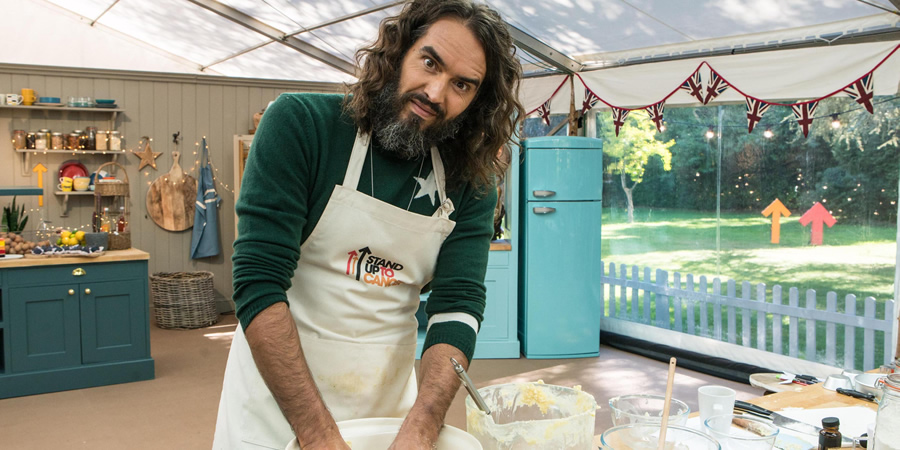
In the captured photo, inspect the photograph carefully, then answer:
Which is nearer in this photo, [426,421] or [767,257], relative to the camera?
[426,421]

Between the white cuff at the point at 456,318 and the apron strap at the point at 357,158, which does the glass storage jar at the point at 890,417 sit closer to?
the white cuff at the point at 456,318

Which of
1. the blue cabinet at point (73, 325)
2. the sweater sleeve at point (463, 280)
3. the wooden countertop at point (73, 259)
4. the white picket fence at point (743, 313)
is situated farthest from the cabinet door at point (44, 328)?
the white picket fence at point (743, 313)

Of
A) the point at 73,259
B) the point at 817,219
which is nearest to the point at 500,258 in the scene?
the point at 817,219

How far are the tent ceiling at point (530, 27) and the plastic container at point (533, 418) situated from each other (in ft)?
11.5

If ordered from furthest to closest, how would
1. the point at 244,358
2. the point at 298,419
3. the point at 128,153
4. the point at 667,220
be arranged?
the point at 128,153 < the point at 667,220 < the point at 244,358 < the point at 298,419

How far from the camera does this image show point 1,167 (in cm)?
630

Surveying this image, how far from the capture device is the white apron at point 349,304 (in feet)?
4.79

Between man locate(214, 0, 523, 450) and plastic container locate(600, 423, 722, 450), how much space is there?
13.0 inches

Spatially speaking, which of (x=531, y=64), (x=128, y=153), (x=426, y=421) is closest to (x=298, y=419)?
(x=426, y=421)

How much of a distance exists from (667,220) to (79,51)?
24.4 ft

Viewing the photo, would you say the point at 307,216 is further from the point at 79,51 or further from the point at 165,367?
the point at 79,51

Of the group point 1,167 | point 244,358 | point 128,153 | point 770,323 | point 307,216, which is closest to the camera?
point 307,216

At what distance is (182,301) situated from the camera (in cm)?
639

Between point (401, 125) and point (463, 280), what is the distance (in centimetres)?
36
